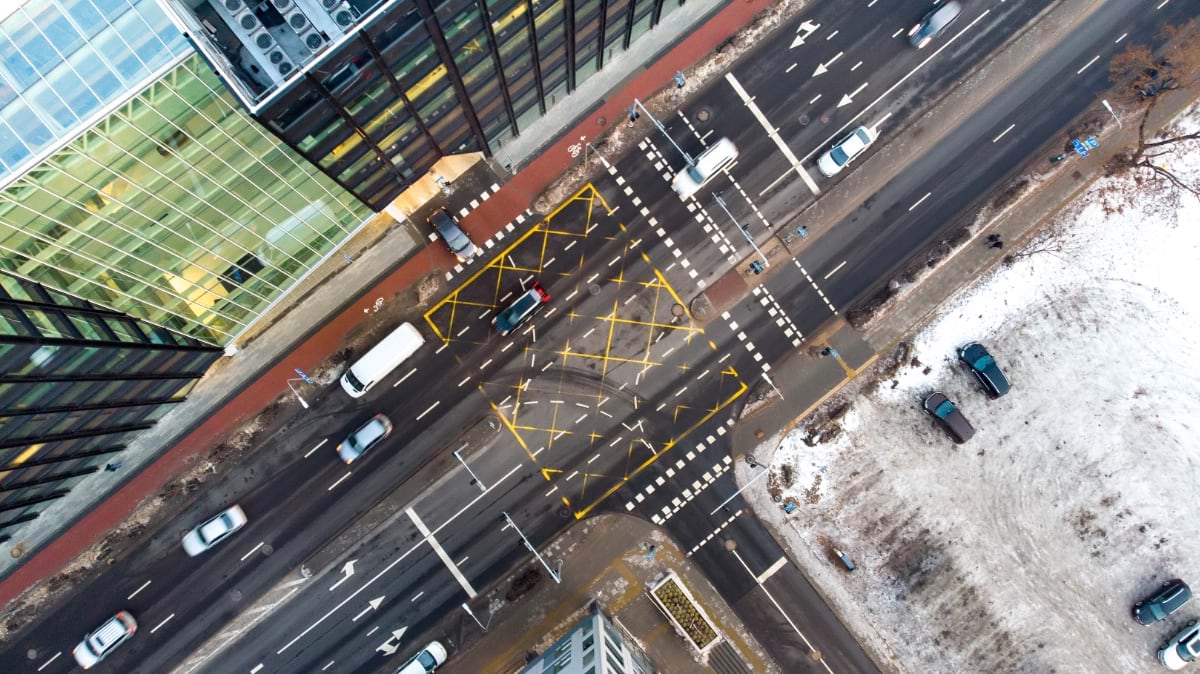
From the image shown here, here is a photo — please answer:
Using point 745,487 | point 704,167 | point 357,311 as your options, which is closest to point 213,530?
point 357,311

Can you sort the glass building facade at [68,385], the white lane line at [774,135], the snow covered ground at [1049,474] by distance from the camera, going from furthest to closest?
the white lane line at [774,135] → the snow covered ground at [1049,474] → the glass building facade at [68,385]

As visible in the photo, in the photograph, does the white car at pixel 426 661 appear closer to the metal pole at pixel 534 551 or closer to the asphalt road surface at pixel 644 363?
the asphalt road surface at pixel 644 363

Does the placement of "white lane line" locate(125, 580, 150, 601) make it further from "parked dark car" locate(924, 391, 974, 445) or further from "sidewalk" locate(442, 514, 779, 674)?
"parked dark car" locate(924, 391, 974, 445)

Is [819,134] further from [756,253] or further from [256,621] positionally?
[256,621]

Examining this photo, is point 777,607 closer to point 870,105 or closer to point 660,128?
point 660,128

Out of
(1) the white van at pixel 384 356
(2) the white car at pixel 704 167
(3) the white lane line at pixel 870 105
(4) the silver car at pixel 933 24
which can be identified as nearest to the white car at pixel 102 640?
(1) the white van at pixel 384 356

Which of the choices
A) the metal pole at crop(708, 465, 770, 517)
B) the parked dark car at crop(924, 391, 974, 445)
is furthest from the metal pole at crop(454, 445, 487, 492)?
the parked dark car at crop(924, 391, 974, 445)
